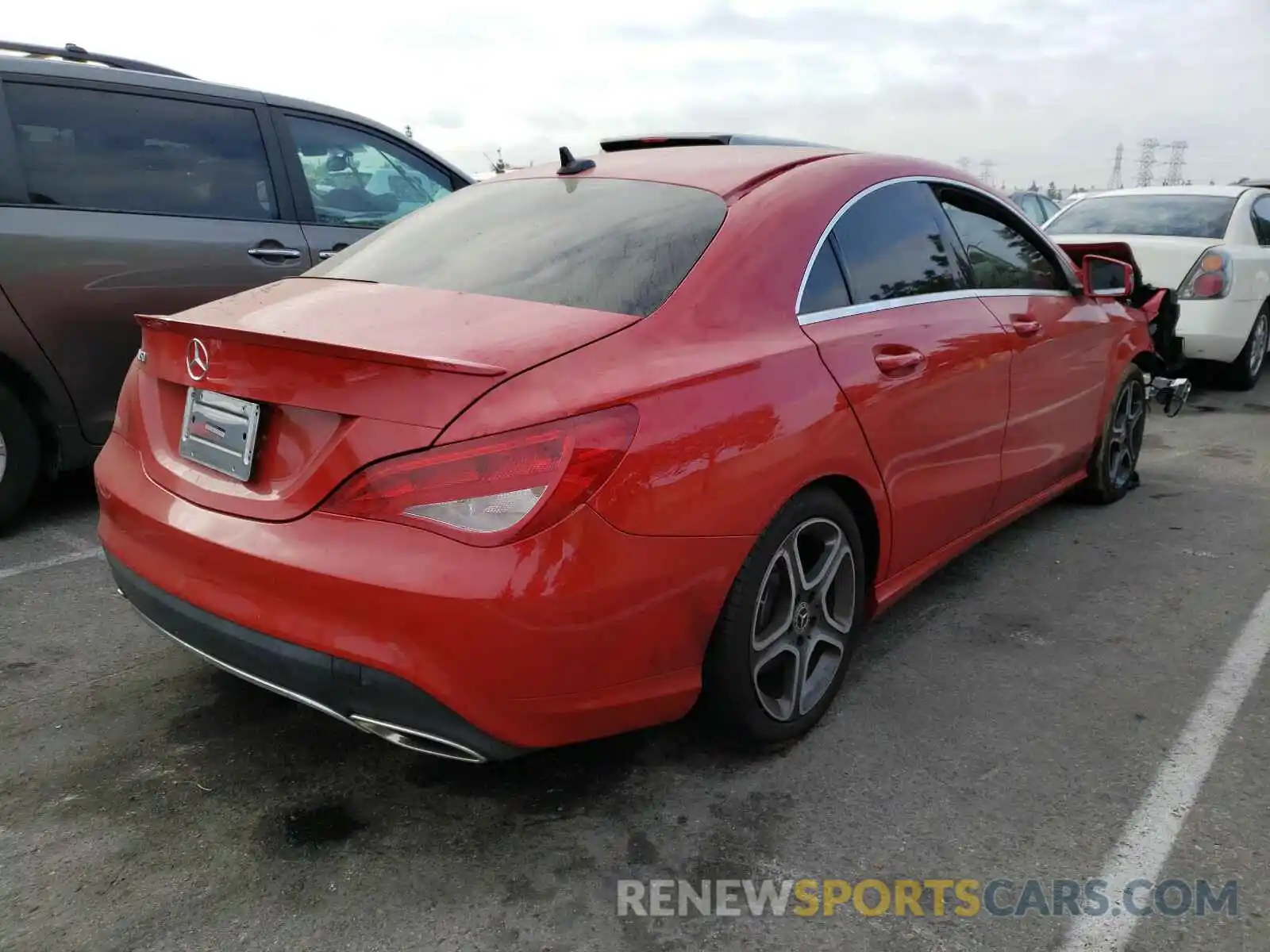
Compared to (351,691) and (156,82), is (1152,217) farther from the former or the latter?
(351,691)

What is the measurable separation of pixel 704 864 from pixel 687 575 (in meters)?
0.63

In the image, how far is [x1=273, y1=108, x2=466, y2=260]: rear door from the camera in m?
4.89

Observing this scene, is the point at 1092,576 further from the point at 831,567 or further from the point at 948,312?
the point at 831,567

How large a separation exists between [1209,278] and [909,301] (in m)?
5.24

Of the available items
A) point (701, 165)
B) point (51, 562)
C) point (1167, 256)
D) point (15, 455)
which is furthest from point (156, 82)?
point (1167, 256)

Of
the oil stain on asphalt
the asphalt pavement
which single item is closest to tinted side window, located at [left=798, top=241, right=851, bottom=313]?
the asphalt pavement

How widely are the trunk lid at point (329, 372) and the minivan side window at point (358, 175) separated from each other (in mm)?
2564

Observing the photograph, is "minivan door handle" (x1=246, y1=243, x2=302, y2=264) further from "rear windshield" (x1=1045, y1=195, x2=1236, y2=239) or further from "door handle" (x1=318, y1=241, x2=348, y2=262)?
"rear windshield" (x1=1045, y1=195, x2=1236, y2=239)

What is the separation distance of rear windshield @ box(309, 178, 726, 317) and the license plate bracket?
0.59 metres

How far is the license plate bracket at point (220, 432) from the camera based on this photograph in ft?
7.09

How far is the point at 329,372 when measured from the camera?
2061 mm

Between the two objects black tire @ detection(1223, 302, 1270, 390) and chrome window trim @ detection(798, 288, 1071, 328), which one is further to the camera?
black tire @ detection(1223, 302, 1270, 390)

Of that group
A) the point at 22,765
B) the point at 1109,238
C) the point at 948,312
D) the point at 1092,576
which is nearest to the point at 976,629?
the point at 1092,576

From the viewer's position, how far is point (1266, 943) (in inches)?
78.9
